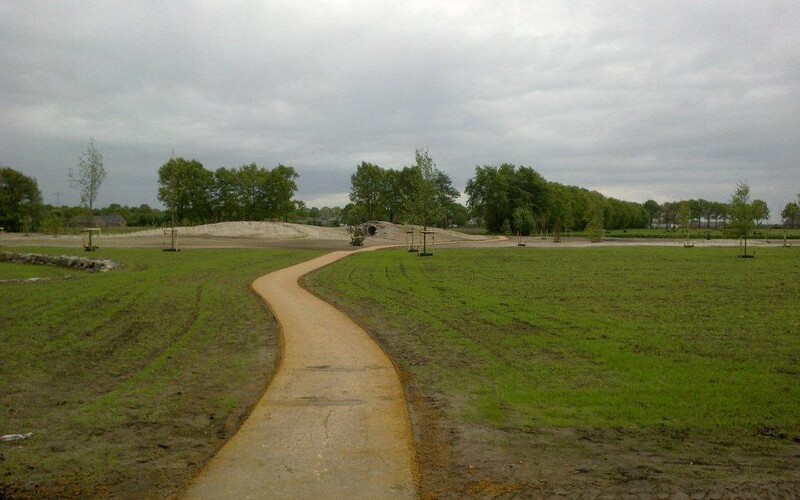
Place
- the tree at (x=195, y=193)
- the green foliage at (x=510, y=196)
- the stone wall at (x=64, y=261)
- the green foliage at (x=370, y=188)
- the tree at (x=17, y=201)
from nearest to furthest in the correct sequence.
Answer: the stone wall at (x=64, y=261), the tree at (x=17, y=201), the tree at (x=195, y=193), the green foliage at (x=510, y=196), the green foliage at (x=370, y=188)

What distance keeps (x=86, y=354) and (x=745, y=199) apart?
1676 inches

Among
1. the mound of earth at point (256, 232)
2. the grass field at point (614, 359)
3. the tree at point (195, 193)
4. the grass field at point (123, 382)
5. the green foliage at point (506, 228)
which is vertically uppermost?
the tree at point (195, 193)

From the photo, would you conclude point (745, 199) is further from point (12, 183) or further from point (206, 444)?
point (12, 183)

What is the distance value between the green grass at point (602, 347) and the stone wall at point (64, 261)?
40.2ft

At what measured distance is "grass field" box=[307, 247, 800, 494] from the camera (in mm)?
6371

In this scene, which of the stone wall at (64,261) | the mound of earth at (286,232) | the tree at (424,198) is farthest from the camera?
the mound of earth at (286,232)

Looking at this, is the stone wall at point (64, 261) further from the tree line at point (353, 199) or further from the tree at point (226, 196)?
the tree at point (226, 196)

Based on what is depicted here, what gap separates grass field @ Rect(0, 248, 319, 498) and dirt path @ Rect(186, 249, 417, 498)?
34 cm

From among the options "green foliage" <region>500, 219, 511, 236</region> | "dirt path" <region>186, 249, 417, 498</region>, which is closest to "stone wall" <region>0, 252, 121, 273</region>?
"dirt path" <region>186, 249, 417, 498</region>

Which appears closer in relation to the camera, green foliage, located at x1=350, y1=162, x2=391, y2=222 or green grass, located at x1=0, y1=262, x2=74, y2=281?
green grass, located at x1=0, y1=262, x2=74, y2=281

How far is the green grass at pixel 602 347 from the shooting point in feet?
23.4

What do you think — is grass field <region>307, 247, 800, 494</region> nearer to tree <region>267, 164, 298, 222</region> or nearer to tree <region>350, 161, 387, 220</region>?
tree <region>267, 164, 298, 222</region>

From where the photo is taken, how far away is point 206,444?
20.4 feet

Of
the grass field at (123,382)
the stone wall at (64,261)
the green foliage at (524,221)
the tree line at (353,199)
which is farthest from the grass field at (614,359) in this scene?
the green foliage at (524,221)
